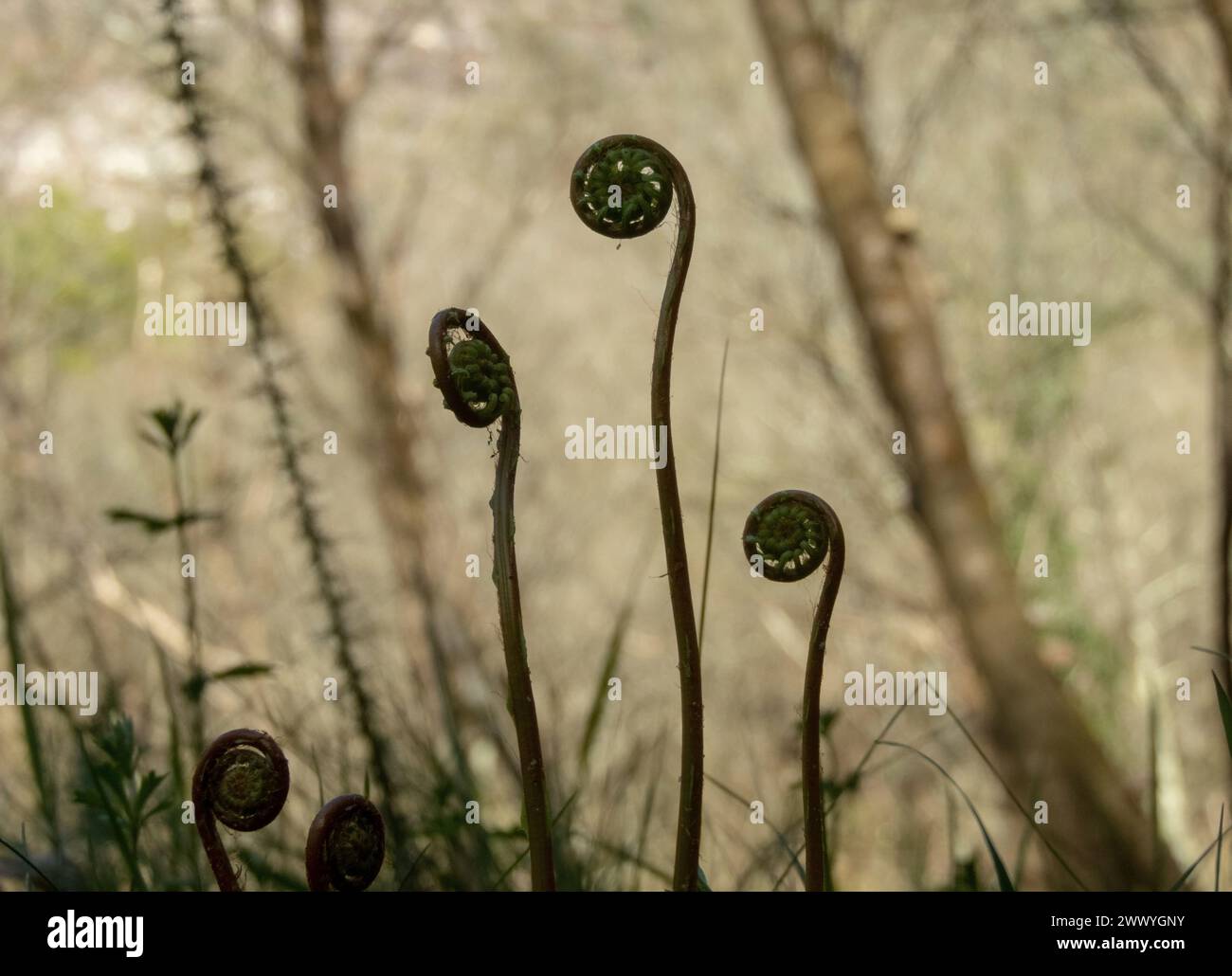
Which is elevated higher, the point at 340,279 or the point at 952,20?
the point at 952,20

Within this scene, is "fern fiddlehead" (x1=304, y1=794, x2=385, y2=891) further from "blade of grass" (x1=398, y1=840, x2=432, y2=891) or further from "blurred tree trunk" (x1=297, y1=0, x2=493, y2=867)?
"blurred tree trunk" (x1=297, y1=0, x2=493, y2=867)

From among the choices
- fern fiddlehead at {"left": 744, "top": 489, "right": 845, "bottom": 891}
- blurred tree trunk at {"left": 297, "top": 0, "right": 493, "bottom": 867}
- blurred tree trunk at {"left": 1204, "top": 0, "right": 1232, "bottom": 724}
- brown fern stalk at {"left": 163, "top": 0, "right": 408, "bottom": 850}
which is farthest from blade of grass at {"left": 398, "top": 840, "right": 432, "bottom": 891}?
blurred tree trunk at {"left": 297, "top": 0, "right": 493, "bottom": 867}

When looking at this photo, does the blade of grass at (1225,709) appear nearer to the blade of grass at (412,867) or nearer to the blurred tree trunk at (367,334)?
the blade of grass at (412,867)

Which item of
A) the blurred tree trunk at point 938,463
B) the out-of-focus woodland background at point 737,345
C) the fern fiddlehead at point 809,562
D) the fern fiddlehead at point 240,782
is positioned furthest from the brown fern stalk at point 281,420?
the blurred tree trunk at point 938,463

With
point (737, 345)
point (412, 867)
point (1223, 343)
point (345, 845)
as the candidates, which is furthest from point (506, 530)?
point (737, 345)

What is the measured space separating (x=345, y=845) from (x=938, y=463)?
4901 millimetres

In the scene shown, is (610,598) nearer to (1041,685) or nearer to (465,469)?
(465,469)

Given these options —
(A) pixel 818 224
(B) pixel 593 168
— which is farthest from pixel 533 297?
(B) pixel 593 168

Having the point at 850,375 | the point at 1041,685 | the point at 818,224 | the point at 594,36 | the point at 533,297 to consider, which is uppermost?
the point at 594,36

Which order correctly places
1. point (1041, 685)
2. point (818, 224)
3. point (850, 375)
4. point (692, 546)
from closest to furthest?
point (1041, 685), point (818, 224), point (850, 375), point (692, 546)

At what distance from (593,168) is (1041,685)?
462 centimetres

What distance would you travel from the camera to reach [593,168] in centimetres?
81

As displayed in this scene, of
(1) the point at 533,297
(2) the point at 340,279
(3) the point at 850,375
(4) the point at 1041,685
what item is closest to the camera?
(4) the point at 1041,685

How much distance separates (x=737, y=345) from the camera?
10.2 meters
